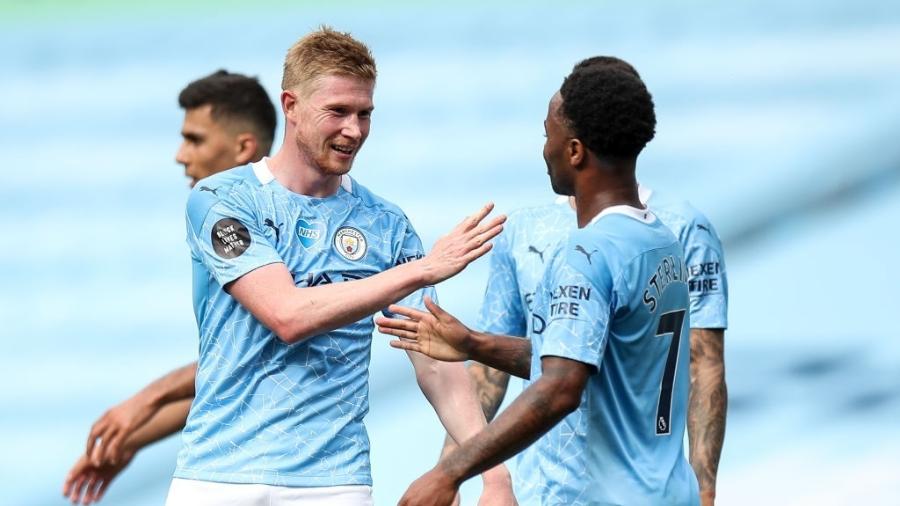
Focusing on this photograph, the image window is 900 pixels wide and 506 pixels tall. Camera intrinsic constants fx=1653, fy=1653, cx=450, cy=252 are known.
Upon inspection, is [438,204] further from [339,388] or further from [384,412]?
[339,388]

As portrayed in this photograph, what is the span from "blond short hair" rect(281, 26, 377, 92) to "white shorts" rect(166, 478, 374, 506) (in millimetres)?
1037

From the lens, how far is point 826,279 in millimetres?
7336

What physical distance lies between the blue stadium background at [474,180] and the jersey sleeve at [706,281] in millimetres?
2326

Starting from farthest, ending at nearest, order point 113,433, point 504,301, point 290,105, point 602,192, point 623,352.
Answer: point 113,433 → point 504,301 → point 290,105 → point 602,192 → point 623,352

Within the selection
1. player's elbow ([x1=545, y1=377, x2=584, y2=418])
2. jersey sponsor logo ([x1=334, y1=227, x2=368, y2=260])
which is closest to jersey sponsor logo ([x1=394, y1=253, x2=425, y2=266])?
jersey sponsor logo ([x1=334, y1=227, x2=368, y2=260])

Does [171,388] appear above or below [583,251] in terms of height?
above

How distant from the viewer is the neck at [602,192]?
12.1 feet

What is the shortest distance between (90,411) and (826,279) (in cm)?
347

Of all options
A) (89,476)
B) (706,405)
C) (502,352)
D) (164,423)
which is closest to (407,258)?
(502,352)

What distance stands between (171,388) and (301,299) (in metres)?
1.62

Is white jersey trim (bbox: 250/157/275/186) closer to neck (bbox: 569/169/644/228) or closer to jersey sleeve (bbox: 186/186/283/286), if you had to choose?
jersey sleeve (bbox: 186/186/283/286)

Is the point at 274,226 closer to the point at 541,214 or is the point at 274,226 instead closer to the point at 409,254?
the point at 409,254

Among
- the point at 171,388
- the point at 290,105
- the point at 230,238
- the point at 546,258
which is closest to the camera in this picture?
the point at 230,238

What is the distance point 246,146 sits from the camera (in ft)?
19.7
